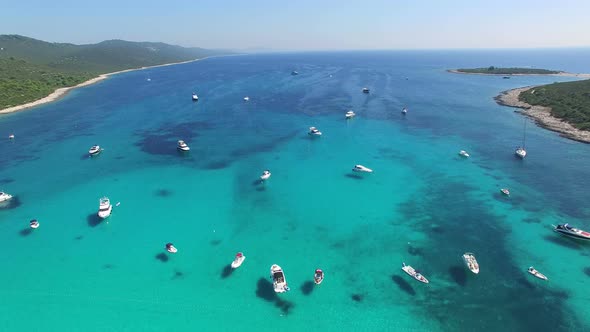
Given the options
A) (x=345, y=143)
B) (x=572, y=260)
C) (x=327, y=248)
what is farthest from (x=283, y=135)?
(x=572, y=260)

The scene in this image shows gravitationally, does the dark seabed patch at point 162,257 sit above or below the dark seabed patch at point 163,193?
below

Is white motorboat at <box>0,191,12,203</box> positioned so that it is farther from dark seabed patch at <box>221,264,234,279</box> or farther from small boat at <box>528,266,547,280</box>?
small boat at <box>528,266,547,280</box>

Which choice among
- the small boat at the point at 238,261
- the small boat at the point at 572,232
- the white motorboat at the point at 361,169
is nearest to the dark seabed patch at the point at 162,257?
the small boat at the point at 238,261

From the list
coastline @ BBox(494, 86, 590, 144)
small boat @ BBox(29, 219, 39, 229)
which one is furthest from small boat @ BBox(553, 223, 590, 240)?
small boat @ BBox(29, 219, 39, 229)

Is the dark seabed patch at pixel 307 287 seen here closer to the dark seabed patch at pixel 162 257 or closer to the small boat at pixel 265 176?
the dark seabed patch at pixel 162 257

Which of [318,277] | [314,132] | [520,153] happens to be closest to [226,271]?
[318,277]

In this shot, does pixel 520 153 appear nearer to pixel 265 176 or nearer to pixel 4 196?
pixel 265 176
